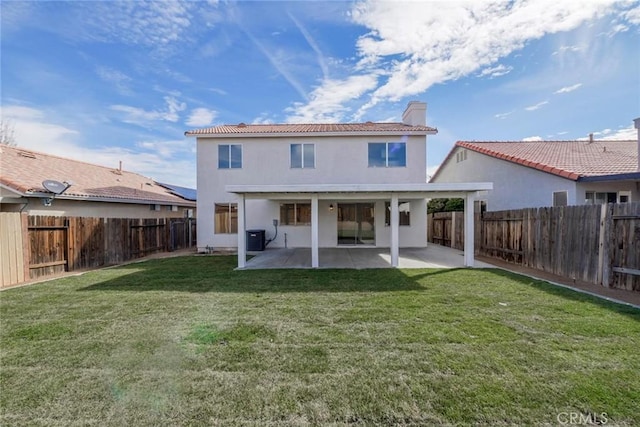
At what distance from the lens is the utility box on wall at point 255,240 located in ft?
45.1

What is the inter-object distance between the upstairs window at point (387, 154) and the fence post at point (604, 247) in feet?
25.9

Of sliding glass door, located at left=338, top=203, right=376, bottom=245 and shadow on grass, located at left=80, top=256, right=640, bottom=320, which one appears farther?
sliding glass door, located at left=338, top=203, right=376, bottom=245

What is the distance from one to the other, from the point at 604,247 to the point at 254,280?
8.81m

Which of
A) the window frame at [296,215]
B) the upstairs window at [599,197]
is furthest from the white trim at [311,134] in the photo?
the upstairs window at [599,197]

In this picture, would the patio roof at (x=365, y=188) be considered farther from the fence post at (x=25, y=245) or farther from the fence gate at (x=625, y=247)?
the fence post at (x=25, y=245)

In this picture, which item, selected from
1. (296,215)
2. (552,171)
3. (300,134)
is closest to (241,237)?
(296,215)

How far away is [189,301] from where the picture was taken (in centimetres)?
608

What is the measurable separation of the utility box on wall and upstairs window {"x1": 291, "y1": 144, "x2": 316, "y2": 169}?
3668 mm

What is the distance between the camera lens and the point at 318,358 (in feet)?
12.0

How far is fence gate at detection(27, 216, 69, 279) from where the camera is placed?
27.9 feet

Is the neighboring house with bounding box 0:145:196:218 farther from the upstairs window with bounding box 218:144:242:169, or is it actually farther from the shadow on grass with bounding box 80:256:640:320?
the upstairs window with bounding box 218:144:242:169

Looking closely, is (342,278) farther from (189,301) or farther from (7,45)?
(7,45)

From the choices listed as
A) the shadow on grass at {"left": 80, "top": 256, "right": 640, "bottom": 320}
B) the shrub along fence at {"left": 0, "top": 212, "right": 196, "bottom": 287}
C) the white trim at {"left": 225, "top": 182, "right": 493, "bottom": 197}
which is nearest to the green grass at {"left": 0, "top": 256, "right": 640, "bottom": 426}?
the shadow on grass at {"left": 80, "top": 256, "right": 640, "bottom": 320}

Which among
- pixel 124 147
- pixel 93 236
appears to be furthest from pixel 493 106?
pixel 124 147
